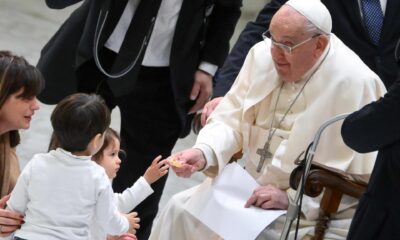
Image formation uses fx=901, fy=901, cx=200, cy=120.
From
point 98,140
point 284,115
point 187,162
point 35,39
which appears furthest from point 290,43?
point 35,39

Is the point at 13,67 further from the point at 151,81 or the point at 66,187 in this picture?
the point at 151,81

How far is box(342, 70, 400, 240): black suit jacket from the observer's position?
2805 mm

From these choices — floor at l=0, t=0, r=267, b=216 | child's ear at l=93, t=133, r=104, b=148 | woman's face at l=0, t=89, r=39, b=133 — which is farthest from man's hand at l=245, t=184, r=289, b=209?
floor at l=0, t=0, r=267, b=216

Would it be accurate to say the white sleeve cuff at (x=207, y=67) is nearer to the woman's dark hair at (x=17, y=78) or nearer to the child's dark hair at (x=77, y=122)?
the woman's dark hair at (x=17, y=78)

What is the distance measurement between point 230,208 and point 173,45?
808 millimetres

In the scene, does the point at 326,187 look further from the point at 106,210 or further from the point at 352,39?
the point at 352,39

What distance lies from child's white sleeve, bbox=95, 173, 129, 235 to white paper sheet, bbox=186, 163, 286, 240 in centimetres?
48

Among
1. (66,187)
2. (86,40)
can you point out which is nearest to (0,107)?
(66,187)

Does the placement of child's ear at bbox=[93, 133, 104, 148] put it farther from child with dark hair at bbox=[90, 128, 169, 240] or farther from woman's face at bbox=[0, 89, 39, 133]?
woman's face at bbox=[0, 89, 39, 133]

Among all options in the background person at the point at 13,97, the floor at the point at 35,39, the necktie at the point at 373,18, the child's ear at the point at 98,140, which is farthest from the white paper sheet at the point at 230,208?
the floor at the point at 35,39

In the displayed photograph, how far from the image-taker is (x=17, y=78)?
3.29 meters

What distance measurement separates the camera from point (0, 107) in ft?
10.8

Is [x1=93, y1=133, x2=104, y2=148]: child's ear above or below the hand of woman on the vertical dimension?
above

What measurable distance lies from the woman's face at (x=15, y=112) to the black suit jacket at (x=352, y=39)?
1.04m
